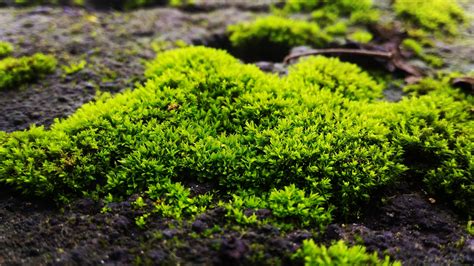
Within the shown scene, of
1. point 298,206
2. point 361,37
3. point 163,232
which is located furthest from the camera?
point 361,37

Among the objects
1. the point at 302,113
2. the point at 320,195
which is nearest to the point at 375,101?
the point at 302,113

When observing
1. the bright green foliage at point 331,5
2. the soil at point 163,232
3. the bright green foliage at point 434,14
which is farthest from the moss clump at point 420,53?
the soil at point 163,232

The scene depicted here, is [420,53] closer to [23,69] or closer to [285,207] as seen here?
[285,207]

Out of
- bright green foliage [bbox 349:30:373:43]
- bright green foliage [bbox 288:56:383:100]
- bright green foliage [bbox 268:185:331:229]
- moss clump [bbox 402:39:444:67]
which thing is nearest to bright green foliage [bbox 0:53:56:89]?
bright green foliage [bbox 288:56:383:100]

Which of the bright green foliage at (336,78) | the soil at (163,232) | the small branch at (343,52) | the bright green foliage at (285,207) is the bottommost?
the soil at (163,232)

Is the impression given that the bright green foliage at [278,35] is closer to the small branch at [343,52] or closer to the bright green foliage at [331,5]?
the small branch at [343,52]

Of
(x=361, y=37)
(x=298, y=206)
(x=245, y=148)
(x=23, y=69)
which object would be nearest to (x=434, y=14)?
(x=361, y=37)

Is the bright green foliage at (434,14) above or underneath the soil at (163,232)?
above
